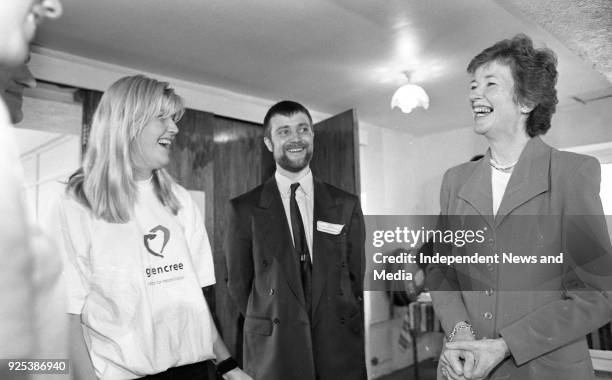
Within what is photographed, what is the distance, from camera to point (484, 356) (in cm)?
94

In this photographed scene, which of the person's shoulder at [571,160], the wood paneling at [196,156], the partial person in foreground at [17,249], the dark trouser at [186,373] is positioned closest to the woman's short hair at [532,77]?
the person's shoulder at [571,160]

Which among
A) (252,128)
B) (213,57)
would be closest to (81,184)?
(213,57)

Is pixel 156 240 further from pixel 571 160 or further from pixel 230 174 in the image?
pixel 230 174

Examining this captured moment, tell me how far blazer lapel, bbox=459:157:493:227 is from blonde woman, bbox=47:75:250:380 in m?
0.59

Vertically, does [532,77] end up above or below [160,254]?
above

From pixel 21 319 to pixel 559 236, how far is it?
932mm

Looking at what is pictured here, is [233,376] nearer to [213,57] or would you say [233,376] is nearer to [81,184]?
[81,184]

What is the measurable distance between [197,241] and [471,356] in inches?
23.7

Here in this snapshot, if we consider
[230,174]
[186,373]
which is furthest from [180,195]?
[230,174]

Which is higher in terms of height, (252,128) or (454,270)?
(252,128)

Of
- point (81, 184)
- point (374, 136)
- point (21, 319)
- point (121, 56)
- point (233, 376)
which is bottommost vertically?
point (233, 376)

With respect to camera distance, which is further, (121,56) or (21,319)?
(121,56)

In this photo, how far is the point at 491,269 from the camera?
103 cm

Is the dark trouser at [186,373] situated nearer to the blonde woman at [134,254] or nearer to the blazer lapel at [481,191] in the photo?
the blonde woman at [134,254]
